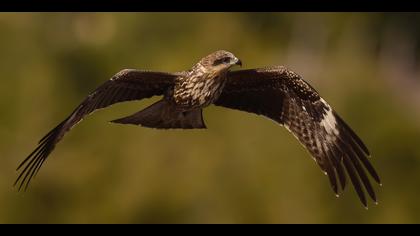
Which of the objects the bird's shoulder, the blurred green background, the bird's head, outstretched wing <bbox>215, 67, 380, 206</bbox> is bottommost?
the blurred green background

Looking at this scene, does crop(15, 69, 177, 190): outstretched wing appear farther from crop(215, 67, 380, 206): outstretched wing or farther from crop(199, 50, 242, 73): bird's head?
crop(215, 67, 380, 206): outstretched wing

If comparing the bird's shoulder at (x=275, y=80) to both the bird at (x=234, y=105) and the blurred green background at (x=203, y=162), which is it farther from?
the blurred green background at (x=203, y=162)

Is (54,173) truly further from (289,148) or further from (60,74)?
(60,74)

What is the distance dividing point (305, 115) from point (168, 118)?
187cm

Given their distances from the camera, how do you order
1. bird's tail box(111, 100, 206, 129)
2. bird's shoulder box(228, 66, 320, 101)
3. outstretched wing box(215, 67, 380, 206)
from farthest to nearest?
1. outstretched wing box(215, 67, 380, 206)
2. bird's shoulder box(228, 66, 320, 101)
3. bird's tail box(111, 100, 206, 129)

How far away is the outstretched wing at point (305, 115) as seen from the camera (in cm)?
1166

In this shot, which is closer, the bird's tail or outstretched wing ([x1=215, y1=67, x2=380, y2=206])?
the bird's tail

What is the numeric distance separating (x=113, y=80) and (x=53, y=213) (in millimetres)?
18189

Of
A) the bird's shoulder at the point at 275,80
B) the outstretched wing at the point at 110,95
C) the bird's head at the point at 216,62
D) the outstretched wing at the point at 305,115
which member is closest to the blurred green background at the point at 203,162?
the outstretched wing at the point at 305,115

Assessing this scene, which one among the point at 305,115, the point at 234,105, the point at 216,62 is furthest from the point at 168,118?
the point at 305,115

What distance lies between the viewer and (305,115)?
12.2 meters

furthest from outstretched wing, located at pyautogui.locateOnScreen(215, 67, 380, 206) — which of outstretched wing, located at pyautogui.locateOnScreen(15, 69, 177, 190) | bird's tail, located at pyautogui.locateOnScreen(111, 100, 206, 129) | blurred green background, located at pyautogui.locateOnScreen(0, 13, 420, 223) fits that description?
blurred green background, located at pyautogui.locateOnScreen(0, 13, 420, 223)

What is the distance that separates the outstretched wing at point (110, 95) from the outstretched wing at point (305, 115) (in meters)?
0.90

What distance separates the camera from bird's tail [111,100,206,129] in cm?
1080
